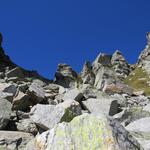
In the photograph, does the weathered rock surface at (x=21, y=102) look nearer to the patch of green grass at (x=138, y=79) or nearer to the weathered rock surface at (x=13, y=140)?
the weathered rock surface at (x=13, y=140)

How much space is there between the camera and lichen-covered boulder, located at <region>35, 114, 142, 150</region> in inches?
597

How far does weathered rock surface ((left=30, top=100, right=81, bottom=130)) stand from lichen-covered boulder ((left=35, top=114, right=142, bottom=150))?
440cm

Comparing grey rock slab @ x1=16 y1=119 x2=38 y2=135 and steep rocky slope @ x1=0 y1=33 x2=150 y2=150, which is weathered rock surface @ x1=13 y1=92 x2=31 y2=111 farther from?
grey rock slab @ x1=16 y1=119 x2=38 y2=135

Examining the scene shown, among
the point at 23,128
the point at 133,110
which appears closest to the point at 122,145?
the point at 23,128

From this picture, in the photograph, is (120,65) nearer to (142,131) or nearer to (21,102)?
(21,102)

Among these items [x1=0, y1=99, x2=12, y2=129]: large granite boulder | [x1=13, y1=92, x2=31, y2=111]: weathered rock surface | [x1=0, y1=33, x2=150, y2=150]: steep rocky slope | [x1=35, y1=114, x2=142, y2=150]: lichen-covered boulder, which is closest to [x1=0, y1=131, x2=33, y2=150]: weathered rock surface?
[x1=0, y1=33, x2=150, y2=150]: steep rocky slope

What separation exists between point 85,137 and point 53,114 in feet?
20.5

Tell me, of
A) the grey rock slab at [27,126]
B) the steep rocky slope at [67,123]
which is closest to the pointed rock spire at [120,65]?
the steep rocky slope at [67,123]

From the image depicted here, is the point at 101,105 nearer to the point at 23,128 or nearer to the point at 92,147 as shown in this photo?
the point at 23,128

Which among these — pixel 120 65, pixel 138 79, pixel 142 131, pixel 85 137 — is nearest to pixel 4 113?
pixel 142 131

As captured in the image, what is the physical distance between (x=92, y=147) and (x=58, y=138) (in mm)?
1895

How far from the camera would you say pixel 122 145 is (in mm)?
14922

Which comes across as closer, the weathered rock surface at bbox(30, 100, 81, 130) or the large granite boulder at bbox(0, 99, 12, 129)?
the weathered rock surface at bbox(30, 100, 81, 130)

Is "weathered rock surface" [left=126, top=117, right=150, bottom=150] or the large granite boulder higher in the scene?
the large granite boulder
